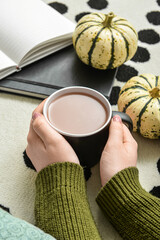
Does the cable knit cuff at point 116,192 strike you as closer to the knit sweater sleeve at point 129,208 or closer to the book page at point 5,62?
the knit sweater sleeve at point 129,208

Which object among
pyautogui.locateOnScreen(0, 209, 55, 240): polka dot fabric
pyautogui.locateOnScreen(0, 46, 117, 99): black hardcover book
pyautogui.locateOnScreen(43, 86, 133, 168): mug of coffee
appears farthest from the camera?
pyautogui.locateOnScreen(0, 46, 117, 99): black hardcover book

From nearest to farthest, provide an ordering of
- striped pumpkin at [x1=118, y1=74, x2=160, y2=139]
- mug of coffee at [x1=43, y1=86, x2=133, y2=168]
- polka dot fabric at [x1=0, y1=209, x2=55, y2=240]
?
polka dot fabric at [x1=0, y1=209, x2=55, y2=240] < mug of coffee at [x1=43, y1=86, x2=133, y2=168] < striped pumpkin at [x1=118, y1=74, x2=160, y2=139]

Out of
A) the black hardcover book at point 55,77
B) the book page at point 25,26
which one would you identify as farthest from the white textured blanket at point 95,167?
the book page at point 25,26

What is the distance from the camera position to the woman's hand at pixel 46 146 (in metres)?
0.55

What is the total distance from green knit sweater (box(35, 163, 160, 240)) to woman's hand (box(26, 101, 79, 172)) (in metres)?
0.02

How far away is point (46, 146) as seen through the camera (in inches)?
23.0

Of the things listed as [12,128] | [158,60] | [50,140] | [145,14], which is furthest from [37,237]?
[145,14]

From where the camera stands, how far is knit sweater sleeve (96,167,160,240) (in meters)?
0.53

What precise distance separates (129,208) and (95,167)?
0.14m

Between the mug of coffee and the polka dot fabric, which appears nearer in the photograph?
the polka dot fabric

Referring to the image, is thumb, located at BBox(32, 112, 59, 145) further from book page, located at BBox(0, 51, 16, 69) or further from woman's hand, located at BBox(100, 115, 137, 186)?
book page, located at BBox(0, 51, 16, 69)

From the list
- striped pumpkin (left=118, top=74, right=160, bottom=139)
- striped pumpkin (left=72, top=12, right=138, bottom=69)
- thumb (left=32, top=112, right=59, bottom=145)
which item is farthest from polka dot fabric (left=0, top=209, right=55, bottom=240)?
striped pumpkin (left=72, top=12, right=138, bottom=69)

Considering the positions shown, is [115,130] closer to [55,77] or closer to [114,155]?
[114,155]

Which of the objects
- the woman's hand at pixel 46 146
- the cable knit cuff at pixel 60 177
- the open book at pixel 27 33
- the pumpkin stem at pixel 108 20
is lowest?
the cable knit cuff at pixel 60 177
